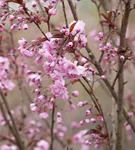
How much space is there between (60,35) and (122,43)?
0.58 m

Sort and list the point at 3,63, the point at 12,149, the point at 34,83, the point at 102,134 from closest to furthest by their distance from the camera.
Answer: the point at 34,83, the point at 102,134, the point at 3,63, the point at 12,149

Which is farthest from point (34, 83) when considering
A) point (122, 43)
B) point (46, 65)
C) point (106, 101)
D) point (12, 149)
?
point (106, 101)

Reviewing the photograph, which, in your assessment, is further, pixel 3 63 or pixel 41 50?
pixel 3 63

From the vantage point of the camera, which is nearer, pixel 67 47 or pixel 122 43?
pixel 67 47

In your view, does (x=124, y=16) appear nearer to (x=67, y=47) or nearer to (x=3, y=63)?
(x=67, y=47)

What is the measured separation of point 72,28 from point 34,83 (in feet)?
1.41

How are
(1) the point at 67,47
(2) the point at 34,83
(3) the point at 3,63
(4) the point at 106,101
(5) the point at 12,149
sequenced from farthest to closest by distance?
1. (4) the point at 106,101
2. (5) the point at 12,149
3. (3) the point at 3,63
4. (2) the point at 34,83
5. (1) the point at 67,47

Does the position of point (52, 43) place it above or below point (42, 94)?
above

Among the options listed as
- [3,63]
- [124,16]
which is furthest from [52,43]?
[3,63]

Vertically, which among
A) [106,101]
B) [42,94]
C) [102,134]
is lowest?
[106,101]

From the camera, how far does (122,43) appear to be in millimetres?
2055

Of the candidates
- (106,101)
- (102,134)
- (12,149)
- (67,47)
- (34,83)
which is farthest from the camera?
(106,101)

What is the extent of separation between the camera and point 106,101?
7.14 meters

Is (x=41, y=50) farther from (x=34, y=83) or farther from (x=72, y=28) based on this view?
(x=34, y=83)
